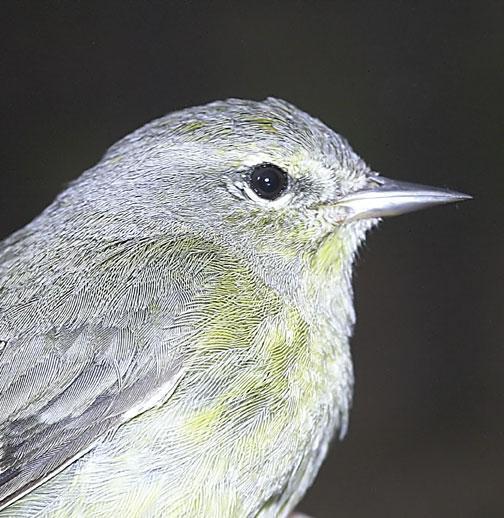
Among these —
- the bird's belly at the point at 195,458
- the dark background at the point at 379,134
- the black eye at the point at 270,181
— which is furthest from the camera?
the dark background at the point at 379,134

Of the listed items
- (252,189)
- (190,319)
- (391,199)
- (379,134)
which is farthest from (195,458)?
(379,134)

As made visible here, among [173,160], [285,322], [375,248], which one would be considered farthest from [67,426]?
[375,248]

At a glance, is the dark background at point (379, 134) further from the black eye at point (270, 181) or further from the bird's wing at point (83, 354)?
the bird's wing at point (83, 354)

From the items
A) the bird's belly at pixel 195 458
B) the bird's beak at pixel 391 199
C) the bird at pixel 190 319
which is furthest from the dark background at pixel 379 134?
the bird's belly at pixel 195 458

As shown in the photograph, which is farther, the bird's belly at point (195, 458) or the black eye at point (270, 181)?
the black eye at point (270, 181)

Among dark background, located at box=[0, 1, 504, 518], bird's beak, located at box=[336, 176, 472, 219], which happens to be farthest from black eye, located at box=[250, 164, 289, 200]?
dark background, located at box=[0, 1, 504, 518]

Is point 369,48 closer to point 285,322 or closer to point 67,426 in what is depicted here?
point 285,322

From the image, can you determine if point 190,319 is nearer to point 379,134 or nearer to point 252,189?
point 252,189
